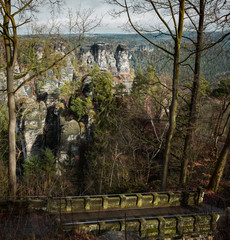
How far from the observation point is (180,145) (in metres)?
15.3

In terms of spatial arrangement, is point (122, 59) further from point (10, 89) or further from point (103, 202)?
point (103, 202)

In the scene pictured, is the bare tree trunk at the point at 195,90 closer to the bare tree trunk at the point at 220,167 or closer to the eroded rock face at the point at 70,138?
the bare tree trunk at the point at 220,167

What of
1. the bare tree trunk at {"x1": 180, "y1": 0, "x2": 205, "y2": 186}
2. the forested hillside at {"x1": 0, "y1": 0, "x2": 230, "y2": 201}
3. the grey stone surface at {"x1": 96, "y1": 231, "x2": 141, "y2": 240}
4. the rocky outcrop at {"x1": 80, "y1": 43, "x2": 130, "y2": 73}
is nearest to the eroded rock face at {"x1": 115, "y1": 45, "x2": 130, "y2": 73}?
the rocky outcrop at {"x1": 80, "y1": 43, "x2": 130, "y2": 73}

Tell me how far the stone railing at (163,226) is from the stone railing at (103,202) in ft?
2.26

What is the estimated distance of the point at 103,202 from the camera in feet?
25.0

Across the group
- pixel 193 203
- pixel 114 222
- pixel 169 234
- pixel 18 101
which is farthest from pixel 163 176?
pixel 18 101

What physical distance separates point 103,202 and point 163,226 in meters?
2.29

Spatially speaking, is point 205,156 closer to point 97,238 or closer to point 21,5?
point 97,238

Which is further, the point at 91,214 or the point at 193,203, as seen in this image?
the point at 193,203

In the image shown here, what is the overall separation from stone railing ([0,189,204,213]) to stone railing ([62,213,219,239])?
690mm

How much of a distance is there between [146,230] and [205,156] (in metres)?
12.5

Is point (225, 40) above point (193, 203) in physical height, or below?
above

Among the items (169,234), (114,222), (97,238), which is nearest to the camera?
(97,238)

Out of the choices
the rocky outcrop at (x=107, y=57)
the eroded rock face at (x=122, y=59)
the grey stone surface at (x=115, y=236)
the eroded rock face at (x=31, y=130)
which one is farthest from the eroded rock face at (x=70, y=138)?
the eroded rock face at (x=122, y=59)
